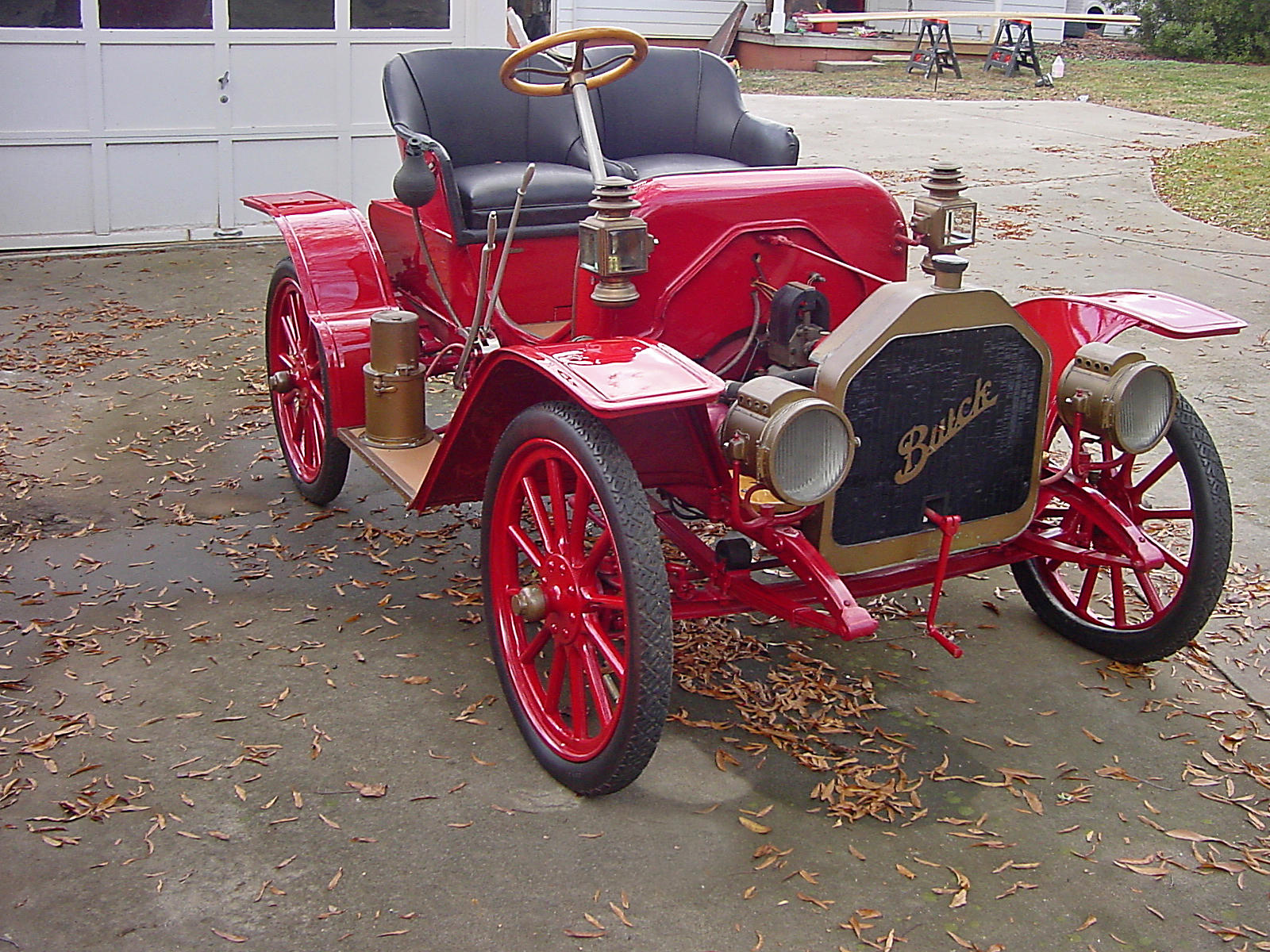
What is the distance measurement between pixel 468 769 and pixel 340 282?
1942 millimetres

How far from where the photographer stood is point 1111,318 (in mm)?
3246

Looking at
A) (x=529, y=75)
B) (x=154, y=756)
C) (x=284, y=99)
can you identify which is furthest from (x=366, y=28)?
(x=154, y=756)

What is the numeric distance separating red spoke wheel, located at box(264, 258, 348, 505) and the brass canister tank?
30 cm

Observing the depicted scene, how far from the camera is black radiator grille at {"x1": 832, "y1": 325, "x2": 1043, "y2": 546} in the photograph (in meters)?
2.84

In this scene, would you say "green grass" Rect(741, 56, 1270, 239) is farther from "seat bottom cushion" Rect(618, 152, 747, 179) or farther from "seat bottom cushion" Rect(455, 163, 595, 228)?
"seat bottom cushion" Rect(455, 163, 595, 228)

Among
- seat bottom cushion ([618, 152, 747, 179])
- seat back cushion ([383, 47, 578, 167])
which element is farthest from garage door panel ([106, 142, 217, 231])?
seat bottom cushion ([618, 152, 747, 179])

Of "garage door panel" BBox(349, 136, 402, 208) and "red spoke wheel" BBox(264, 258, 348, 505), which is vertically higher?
"garage door panel" BBox(349, 136, 402, 208)

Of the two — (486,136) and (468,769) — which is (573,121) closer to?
(486,136)

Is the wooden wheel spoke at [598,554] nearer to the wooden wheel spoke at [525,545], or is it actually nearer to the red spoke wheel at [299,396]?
the wooden wheel spoke at [525,545]

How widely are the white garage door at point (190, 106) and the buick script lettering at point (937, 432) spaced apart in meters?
6.50

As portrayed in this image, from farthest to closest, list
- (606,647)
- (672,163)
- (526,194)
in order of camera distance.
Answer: (672,163) < (526,194) < (606,647)

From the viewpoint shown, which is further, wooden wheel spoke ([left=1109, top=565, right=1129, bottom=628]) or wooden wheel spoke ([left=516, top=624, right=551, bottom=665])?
wooden wheel spoke ([left=1109, top=565, right=1129, bottom=628])

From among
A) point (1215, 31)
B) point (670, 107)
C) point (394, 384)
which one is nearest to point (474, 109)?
point (670, 107)

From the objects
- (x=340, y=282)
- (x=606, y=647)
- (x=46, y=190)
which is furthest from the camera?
(x=46, y=190)
